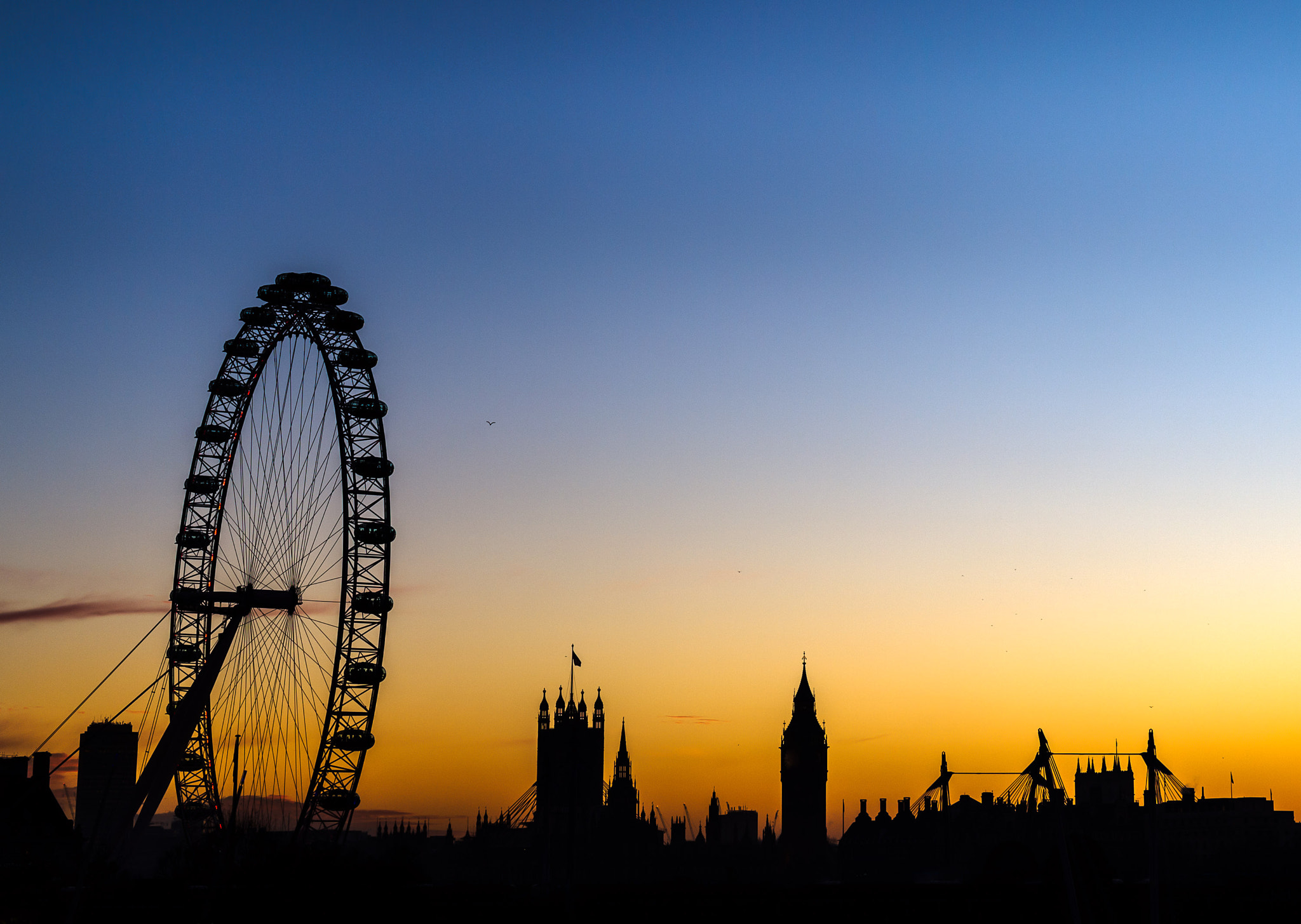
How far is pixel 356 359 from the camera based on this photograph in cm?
7819

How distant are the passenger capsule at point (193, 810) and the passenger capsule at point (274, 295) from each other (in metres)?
26.8

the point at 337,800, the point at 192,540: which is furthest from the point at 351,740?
the point at 192,540

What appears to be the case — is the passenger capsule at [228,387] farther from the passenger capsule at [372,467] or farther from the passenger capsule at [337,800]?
the passenger capsule at [337,800]

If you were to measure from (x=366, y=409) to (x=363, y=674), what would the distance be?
13.9 metres

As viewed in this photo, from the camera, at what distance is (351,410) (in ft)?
257

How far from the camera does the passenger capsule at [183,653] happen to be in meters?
77.8

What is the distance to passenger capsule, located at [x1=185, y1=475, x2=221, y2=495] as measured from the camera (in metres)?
78.9

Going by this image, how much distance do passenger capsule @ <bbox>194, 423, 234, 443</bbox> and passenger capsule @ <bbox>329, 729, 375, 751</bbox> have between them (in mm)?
17001

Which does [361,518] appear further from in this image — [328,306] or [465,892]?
[465,892]

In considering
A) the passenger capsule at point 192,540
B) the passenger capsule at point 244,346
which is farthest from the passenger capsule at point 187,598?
the passenger capsule at point 244,346

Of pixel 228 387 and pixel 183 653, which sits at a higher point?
pixel 228 387

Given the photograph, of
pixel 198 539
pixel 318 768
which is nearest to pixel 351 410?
pixel 198 539

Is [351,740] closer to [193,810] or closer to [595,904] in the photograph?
[193,810]

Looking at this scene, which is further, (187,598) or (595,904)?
(595,904)
